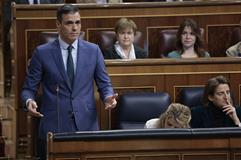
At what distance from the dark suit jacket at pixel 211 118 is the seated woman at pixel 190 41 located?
932mm

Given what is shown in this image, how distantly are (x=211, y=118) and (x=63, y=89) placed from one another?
90 cm

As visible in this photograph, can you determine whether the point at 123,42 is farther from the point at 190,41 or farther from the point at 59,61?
the point at 59,61

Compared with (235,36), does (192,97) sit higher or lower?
lower

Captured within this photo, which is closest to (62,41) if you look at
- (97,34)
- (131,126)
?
(131,126)

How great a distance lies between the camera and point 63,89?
406 centimetres

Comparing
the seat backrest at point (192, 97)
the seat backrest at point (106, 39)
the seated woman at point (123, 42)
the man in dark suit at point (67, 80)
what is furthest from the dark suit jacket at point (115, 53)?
the man in dark suit at point (67, 80)

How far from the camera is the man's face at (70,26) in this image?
4.04 metres

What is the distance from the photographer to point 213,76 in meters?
4.84

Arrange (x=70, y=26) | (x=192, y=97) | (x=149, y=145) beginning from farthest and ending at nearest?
(x=192, y=97) → (x=70, y=26) → (x=149, y=145)

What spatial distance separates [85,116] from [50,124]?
0.19 meters

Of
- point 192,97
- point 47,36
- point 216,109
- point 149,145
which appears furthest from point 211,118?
point 47,36

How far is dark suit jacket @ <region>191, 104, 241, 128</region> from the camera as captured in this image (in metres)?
4.39

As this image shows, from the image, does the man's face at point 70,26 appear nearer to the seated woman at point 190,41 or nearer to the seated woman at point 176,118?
Result: the seated woman at point 176,118

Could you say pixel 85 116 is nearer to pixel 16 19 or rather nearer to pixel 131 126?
pixel 131 126
